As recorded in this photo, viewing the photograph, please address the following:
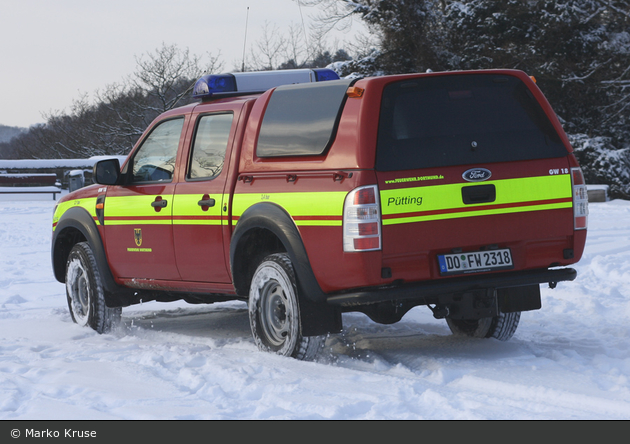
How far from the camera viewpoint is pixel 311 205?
5.16 metres

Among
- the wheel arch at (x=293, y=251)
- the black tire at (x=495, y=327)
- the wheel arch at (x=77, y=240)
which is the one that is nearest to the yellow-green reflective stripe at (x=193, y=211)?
the wheel arch at (x=293, y=251)

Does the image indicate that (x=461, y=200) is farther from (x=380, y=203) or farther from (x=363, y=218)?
(x=363, y=218)

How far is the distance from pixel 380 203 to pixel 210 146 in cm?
187

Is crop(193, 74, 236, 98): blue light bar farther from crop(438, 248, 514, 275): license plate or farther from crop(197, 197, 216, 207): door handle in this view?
crop(438, 248, 514, 275): license plate

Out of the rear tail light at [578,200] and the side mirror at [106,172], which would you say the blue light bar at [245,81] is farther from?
the rear tail light at [578,200]

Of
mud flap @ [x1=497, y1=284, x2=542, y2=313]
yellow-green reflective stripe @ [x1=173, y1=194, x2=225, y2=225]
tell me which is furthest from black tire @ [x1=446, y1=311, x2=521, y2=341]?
yellow-green reflective stripe @ [x1=173, y1=194, x2=225, y2=225]

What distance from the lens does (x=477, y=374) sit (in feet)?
16.5

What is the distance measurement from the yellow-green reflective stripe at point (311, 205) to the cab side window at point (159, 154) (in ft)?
4.12

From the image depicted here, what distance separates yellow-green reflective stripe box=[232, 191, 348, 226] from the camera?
4965mm

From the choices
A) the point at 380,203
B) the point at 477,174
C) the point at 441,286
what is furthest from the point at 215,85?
the point at 441,286

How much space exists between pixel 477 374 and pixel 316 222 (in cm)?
130

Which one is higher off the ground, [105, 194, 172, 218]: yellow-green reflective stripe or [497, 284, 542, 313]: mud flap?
[105, 194, 172, 218]: yellow-green reflective stripe

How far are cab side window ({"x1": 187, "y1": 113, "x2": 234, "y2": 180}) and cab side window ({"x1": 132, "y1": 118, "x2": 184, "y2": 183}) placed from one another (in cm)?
28

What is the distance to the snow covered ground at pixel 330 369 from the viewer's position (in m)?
4.30
